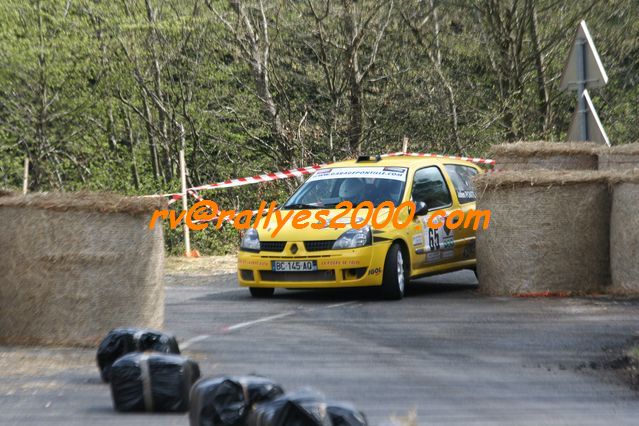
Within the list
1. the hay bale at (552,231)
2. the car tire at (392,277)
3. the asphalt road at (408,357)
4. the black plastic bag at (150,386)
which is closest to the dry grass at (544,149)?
the hay bale at (552,231)

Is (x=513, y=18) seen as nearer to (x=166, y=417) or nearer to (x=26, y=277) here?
(x=26, y=277)

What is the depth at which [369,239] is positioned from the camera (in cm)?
1344

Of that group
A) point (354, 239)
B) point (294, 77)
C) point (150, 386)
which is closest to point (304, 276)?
point (354, 239)

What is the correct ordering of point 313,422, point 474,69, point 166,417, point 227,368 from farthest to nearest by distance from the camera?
point 474,69
point 227,368
point 166,417
point 313,422

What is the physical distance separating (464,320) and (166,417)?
5060 mm

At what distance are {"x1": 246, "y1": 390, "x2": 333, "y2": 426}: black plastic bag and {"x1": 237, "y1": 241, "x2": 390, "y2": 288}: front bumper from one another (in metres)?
7.81

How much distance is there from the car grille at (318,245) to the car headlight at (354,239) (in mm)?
56

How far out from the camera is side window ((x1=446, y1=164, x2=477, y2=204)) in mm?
15258

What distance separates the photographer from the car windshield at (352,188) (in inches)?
563

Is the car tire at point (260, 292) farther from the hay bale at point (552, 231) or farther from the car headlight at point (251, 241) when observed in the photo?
the hay bale at point (552, 231)

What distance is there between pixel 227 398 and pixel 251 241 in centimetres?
787

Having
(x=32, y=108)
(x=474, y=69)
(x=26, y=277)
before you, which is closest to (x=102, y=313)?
(x=26, y=277)

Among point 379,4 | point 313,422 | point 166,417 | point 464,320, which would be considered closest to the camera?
point 313,422

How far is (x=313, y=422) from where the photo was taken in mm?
5340
